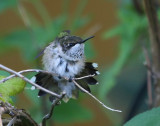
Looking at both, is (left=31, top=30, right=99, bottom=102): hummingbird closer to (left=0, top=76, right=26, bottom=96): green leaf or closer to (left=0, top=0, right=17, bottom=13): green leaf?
(left=0, top=76, right=26, bottom=96): green leaf

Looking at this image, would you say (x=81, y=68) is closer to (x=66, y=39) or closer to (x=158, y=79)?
(x=66, y=39)

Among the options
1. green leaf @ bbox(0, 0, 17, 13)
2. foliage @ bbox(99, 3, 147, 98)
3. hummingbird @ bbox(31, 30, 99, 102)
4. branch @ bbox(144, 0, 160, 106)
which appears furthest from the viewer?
green leaf @ bbox(0, 0, 17, 13)

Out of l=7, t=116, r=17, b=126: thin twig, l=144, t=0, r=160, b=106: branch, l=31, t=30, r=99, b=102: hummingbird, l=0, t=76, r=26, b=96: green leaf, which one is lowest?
l=144, t=0, r=160, b=106: branch

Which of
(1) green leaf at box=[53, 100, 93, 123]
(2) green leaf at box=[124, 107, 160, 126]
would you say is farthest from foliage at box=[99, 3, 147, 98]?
(2) green leaf at box=[124, 107, 160, 126]

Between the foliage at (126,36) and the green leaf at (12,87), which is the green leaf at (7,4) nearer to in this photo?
the foliage at (126,36)

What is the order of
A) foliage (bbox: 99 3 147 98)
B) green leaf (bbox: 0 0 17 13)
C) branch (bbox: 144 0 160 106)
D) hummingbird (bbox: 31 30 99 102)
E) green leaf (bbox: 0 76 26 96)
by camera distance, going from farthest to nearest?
green leaf (bbox: 0 0 17 13) → foliage (bbox: 99 3 147 98) → branch (bbox: 144 0 160 106) → hummingbird (bbox: 31 30 99 102) → green leaf (bbox: 0 76 26 96)

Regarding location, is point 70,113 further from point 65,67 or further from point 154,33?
point 65,67

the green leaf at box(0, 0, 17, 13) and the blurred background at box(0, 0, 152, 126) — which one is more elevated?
the green leaf at box(0, 0, 17, 13)
